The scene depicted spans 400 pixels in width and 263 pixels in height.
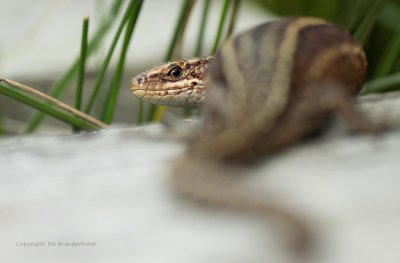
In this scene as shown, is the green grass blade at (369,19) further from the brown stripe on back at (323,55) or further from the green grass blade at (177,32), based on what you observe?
the brown stripe on back at (323,55)

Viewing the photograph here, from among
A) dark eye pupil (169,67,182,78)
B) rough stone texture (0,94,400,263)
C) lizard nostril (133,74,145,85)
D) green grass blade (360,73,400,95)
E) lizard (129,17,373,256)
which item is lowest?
green grass blade (360,73,400,95)

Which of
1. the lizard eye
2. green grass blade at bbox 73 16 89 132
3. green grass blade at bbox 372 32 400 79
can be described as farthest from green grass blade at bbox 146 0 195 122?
green grass blade at bbox 372 32 400 79

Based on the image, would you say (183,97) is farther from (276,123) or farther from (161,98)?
(276,123)

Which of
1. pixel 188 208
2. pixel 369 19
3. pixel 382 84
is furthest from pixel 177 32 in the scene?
pixel 188 208

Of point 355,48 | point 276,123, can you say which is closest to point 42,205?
point 276,123

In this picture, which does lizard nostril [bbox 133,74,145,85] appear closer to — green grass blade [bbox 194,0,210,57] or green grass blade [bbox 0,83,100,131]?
green grass blade [bbox 194,0,210,57]

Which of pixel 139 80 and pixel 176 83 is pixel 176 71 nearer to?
pixel 176 83
